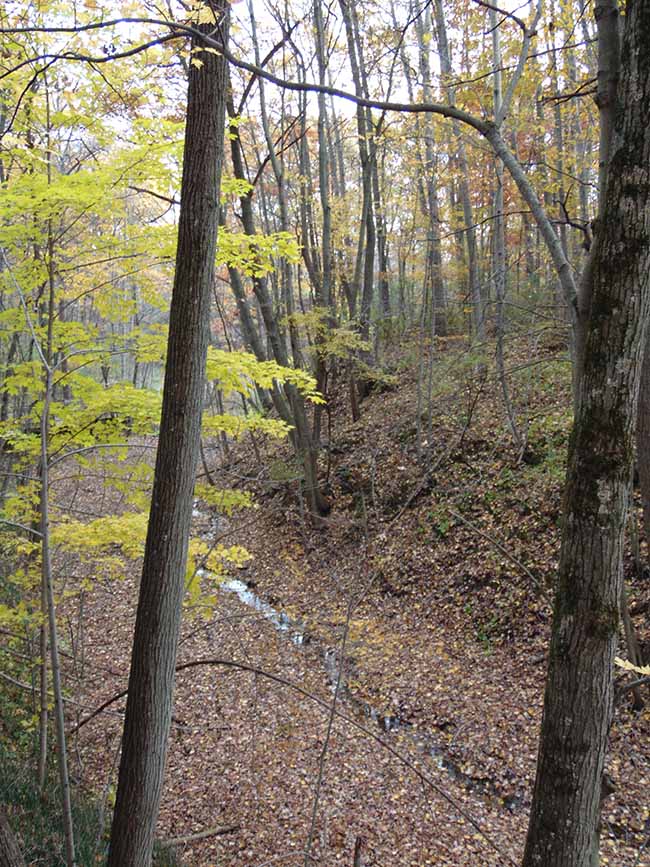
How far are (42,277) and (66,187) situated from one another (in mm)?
849

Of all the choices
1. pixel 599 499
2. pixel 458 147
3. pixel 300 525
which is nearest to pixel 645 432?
pixel 599 499

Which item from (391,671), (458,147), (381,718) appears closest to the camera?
(381,718)

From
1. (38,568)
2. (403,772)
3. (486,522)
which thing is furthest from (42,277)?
(486,522)

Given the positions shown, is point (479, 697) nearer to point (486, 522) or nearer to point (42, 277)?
point (486, 522)

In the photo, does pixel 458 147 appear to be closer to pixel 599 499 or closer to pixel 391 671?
pixel 391 671

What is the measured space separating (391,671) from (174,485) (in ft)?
18.5

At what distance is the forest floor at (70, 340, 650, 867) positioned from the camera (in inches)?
205

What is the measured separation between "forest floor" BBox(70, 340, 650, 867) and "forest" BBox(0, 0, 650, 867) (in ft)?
0.16

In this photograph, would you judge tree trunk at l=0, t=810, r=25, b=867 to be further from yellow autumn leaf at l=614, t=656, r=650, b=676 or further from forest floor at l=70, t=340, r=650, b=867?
yellow autumn leaf at l=614, t=656, r=650, b=676

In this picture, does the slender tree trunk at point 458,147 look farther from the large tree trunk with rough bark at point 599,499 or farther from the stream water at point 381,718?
the large tree trunk with rough bark at point 599,499

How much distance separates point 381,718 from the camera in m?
7.03

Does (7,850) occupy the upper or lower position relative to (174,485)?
lower

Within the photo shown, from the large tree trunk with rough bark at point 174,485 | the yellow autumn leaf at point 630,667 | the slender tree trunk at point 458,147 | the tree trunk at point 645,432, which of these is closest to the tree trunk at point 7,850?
the large tree trunk with rough bark at point 174,485

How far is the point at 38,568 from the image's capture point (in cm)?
654
